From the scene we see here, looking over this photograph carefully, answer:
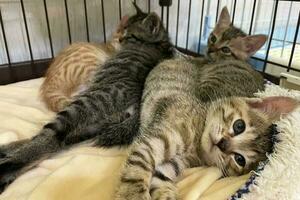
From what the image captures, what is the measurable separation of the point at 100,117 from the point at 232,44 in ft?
2.65

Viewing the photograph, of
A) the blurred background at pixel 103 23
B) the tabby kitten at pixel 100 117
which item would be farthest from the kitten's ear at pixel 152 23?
the blurred background at pixel 103 23

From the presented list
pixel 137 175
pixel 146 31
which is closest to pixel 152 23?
pixel 146 31

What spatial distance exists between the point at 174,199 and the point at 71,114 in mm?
551

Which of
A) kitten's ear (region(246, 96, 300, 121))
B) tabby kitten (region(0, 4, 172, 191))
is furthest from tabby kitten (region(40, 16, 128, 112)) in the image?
kitten's ear (region(246, 96, 300, 121))

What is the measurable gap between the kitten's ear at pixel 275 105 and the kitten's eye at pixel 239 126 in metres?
0.10

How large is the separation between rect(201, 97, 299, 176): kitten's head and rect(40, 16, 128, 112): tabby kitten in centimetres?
76

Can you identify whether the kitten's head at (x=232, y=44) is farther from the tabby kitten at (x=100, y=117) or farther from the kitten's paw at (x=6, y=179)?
the kitten's paw at (x=6, y=179)

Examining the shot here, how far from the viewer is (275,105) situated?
0.85 meters

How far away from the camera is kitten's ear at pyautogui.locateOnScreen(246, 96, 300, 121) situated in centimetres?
83

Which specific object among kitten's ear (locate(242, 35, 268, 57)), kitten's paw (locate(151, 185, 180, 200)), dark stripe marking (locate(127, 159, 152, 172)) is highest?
kitten's ear (locate(242, 35, 268, 57))

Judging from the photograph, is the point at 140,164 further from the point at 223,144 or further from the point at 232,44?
the point at 232,44

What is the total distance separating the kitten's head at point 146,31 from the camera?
5.12 feet

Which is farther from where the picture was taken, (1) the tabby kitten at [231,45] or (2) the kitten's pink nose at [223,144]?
(1) the tabby kitten at [231,45]

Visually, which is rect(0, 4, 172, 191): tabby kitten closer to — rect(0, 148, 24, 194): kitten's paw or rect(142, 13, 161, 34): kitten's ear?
rect(0, 148, 24, 194): kitten's paw
